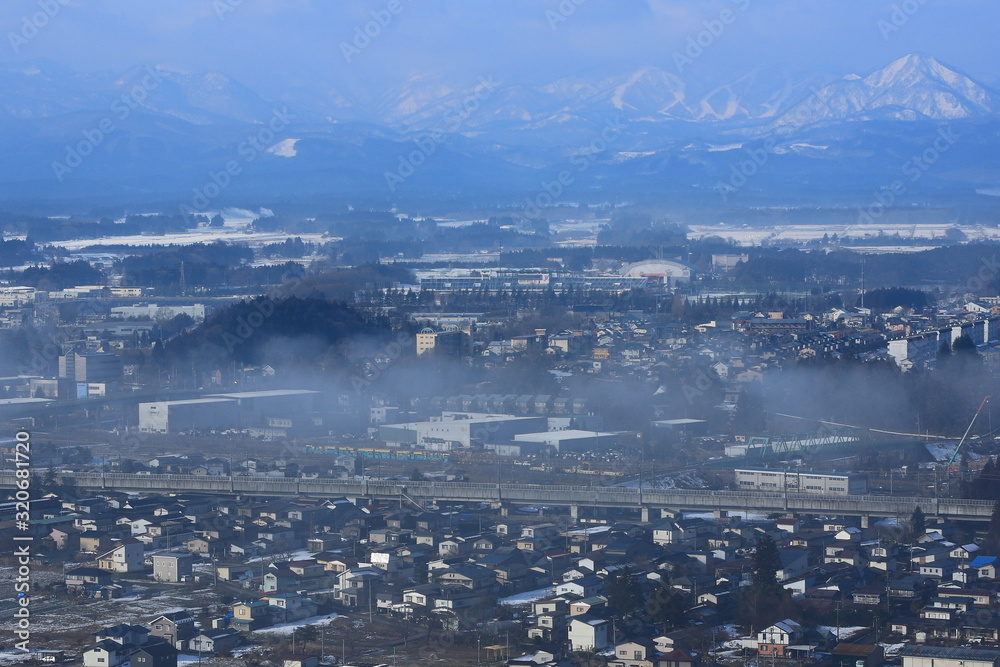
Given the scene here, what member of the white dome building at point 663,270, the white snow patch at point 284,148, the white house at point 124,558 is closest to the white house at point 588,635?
the white house at point 124,558

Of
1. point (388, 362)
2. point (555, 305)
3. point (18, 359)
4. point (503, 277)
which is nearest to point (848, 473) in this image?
point (388, 362)

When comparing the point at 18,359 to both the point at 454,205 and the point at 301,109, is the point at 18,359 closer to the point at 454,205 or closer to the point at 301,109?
the point at 454,205

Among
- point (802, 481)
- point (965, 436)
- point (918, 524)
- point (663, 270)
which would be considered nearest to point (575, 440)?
point (802, 481)

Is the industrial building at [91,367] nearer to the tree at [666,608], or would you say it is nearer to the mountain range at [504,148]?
the tree at [666,608]

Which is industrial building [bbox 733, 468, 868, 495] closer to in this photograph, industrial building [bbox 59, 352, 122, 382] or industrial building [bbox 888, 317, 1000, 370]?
industrial building [bbox 888, 317, 1000, 370]

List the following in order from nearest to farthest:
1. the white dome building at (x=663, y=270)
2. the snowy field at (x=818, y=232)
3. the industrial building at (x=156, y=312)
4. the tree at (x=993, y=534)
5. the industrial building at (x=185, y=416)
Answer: the tree at (x=993, y=534) → the industrial building at (x=185, y=416) → the industrial building at (x=156, y=312) → the white dome building at (x=663, y=270) → the snowy field at (x=818, y=232)
